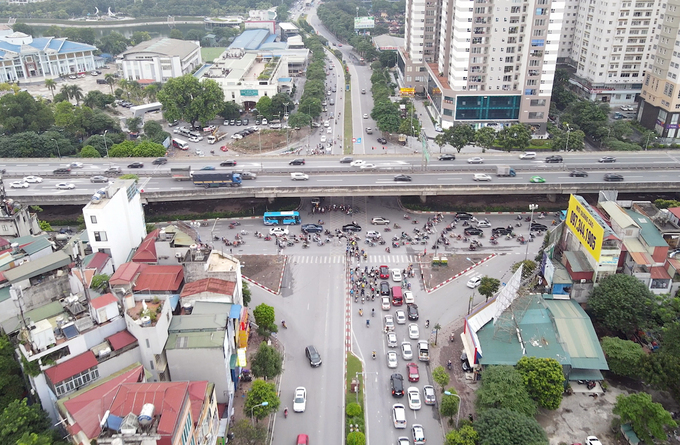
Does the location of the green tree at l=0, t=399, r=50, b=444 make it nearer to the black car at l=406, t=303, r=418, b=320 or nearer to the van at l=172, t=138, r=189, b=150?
the black car at l=406, t=303, r=418, b=320

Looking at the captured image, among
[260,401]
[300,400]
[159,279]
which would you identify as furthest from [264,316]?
[260,401]

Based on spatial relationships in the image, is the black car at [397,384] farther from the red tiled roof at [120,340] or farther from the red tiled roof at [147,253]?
the red tiled roof at [147,253]

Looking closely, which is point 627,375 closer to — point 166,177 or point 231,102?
point 166,177

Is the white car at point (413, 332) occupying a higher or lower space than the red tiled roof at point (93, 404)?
lower

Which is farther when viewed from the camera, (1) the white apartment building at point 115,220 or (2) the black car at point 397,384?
(1) the white apartment building at point 115,220

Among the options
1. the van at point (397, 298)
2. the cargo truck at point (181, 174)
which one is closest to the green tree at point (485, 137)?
the van at point (397, 298)

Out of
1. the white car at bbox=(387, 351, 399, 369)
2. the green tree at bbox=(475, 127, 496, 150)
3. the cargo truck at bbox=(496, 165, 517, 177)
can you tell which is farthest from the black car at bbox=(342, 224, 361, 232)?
the green tree at bbox=(475, 127, 496, 150)
